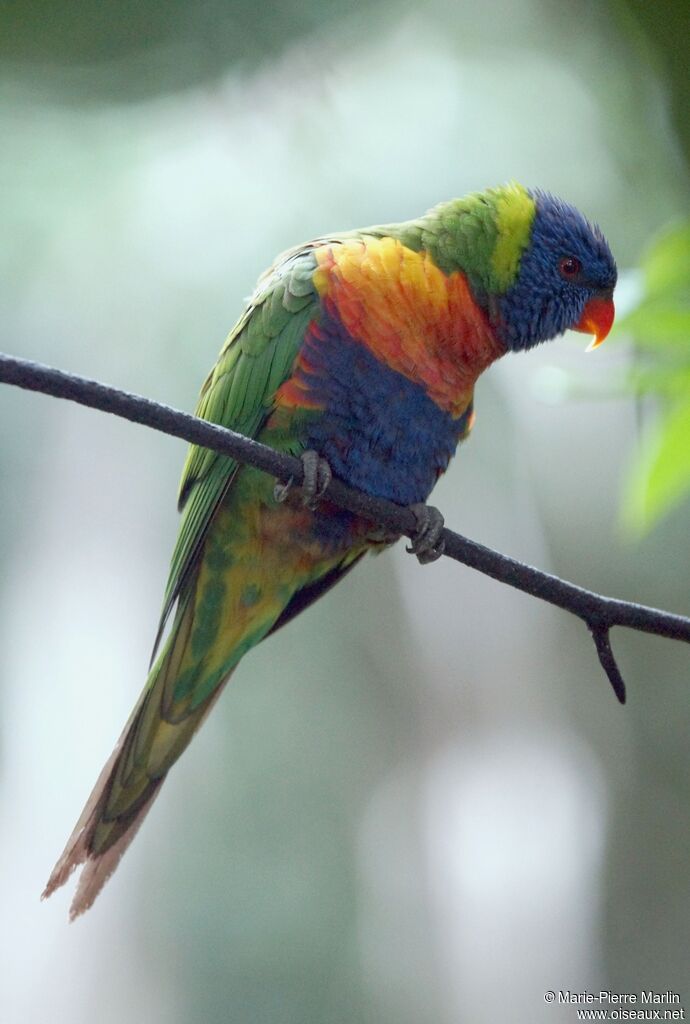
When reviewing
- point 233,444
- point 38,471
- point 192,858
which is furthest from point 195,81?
point 192,858

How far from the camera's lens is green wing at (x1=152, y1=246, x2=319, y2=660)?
1905mm

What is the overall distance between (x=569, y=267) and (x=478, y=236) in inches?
9.1

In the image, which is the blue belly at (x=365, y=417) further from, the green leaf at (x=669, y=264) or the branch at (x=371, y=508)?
the green leaf at (x=669, y=264)

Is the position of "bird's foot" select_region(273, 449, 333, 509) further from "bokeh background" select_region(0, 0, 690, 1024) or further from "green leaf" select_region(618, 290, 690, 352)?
"bokeh background" select_region(0, 0, 690, 1024)

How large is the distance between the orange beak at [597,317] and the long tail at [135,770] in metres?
1.11

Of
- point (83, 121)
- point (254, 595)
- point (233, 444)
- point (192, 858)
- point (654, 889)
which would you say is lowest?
point (192, 858)

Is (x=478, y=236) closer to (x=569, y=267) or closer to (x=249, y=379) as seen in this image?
(x=569, y=267)

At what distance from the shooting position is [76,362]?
4.14 metres

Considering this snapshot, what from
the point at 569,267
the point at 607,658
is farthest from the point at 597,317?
the point at 607,658

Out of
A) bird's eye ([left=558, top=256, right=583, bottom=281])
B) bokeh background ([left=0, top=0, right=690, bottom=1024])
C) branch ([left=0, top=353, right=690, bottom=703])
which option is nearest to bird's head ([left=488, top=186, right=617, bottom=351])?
bird's eye ([left=558, top=256, right=583, bottom=281])

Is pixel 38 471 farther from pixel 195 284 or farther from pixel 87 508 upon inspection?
pixel 195 284

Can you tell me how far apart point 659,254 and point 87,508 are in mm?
3377

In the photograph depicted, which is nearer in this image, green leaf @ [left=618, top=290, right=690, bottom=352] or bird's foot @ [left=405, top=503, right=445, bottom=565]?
green leaf @ [left=618, top=290, right=690, bottom=352]

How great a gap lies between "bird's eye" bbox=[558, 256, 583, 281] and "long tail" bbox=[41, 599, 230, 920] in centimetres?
111
